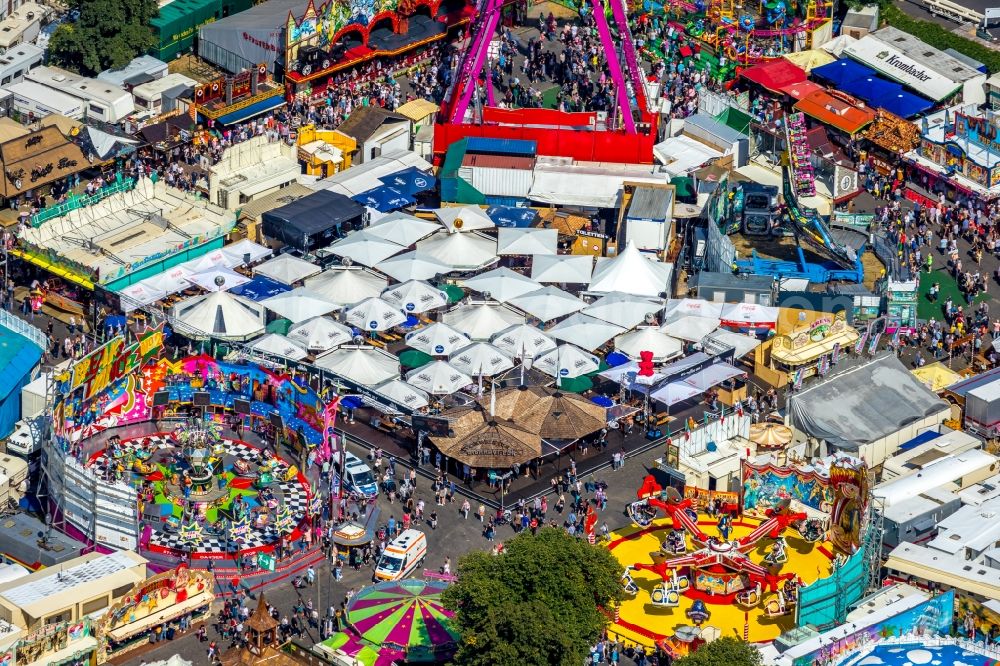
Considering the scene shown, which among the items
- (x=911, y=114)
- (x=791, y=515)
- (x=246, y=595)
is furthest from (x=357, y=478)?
(x=911, y=114)

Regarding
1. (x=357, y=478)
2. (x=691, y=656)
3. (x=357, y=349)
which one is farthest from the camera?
(x=357, y=349)

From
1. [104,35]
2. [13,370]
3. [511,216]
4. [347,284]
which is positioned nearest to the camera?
[13,370]

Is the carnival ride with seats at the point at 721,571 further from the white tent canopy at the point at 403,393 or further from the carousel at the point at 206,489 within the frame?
the carousel at the point at 206,489

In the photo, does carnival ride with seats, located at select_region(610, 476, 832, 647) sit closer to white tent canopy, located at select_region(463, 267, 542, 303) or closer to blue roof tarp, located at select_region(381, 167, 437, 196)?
white tent canopy, located at select_region(463, 267, 542, 303)

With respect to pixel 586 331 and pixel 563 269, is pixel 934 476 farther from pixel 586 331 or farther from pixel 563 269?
pixel 563 269

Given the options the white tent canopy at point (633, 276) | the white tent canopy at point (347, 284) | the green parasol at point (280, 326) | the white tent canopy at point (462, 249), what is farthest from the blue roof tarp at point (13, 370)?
the white tent canopy at point (633, 276)

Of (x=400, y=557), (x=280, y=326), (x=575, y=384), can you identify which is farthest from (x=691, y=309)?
(x=400, y=557)

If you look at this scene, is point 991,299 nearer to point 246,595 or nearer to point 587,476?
point 587,476
